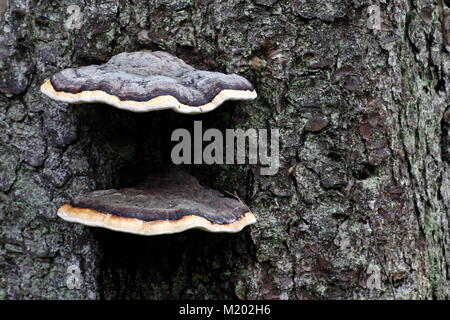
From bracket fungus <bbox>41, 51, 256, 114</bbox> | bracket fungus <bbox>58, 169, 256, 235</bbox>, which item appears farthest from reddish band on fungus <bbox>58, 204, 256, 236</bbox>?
bracket fungus <bbox>41, 51, 256, 114</bbox>

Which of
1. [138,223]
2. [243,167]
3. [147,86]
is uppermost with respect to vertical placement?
[147,86]

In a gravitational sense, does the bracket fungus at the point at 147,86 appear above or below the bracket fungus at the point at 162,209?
above

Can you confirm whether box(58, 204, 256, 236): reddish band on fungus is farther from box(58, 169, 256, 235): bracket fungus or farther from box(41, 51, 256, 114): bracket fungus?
box(41, 51, 256, 114): bracket fungus

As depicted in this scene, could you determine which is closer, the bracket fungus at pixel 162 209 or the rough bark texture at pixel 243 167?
the bracket fungus at pixel 162 209

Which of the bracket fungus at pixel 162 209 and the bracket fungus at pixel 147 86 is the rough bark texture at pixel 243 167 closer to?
the bracket fungus at pixel 162 209

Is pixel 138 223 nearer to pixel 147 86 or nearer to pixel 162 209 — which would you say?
pixel 162 209

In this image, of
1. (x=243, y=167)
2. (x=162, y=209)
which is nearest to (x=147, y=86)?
(x=162, y=209)

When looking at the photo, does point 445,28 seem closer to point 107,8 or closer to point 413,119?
point 413,119

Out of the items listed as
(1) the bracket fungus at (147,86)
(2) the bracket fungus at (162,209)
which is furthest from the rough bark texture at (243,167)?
(1) the bracket fungus at (147,86)
